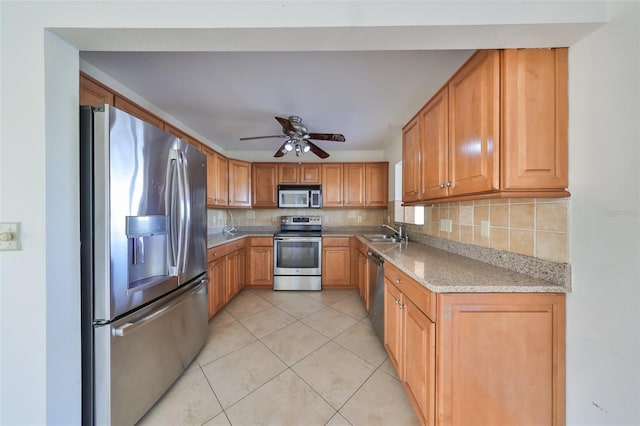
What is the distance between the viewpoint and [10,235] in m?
0.92

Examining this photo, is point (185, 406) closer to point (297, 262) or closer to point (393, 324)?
point (393, 324)

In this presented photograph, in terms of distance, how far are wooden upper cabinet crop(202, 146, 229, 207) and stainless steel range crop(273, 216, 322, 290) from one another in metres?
0.98

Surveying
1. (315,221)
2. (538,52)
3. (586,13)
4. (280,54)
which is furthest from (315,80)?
(315,221)

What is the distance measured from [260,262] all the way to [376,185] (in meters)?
2.29

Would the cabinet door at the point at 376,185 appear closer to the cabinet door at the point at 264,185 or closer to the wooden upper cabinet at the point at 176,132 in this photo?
the cabinet door at the point at 264,185

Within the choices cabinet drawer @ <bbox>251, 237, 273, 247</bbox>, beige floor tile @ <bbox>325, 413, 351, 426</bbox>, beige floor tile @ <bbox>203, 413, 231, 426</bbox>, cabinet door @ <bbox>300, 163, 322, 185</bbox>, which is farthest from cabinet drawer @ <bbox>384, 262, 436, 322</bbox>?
cabinet door @ <bbox>300, 163, 322, 185</bbox>

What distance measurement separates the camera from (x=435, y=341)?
3.35ft

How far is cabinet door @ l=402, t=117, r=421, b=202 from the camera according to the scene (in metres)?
1.80

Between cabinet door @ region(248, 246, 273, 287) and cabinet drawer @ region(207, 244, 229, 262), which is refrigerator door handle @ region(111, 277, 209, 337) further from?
cabinet door @ region(248, 246, 273, 287)

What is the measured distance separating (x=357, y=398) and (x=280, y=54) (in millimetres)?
2377

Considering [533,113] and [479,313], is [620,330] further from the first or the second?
[533,113]

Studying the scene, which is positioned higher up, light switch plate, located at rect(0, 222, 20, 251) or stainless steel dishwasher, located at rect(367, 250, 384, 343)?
light switch plate, located at rect(0, 222, 20, 251)

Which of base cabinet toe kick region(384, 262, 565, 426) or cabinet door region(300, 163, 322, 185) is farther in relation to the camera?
cabinet door region(300, 163, 322, 185)

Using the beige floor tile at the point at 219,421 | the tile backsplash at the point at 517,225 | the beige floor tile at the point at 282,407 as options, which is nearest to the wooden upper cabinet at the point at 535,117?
the tile backsplash at the point at 517,225
